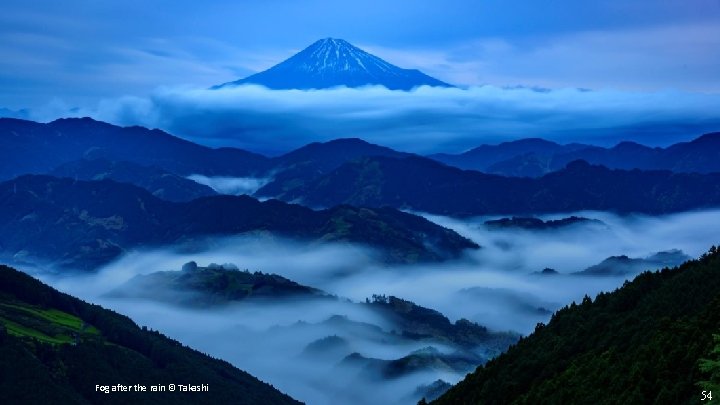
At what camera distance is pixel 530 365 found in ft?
506

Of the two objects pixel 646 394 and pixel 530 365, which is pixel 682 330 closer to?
pixel 646 394

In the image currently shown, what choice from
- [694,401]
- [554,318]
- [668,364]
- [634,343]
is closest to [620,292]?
[554,318]

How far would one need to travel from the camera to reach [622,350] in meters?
142

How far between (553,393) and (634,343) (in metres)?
22.0

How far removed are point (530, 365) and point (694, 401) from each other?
234 ft

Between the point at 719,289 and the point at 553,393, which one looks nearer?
the point at 553,393

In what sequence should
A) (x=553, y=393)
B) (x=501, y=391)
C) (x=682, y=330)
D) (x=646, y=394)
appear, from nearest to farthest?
(x=646, y=394), (x=682, y=330), (x=553, y=393), (x=501, y=391)

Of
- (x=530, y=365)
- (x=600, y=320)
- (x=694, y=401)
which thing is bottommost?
(x=694, y=401)

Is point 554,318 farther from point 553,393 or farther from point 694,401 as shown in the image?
point 694,401

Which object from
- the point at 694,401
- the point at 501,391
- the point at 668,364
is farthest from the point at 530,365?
the point at 694,401

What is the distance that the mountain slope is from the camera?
335 ft

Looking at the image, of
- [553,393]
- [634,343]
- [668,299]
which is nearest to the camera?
[553,393]

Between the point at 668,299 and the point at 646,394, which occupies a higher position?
the point at 668,299

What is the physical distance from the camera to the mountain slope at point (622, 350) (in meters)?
102
